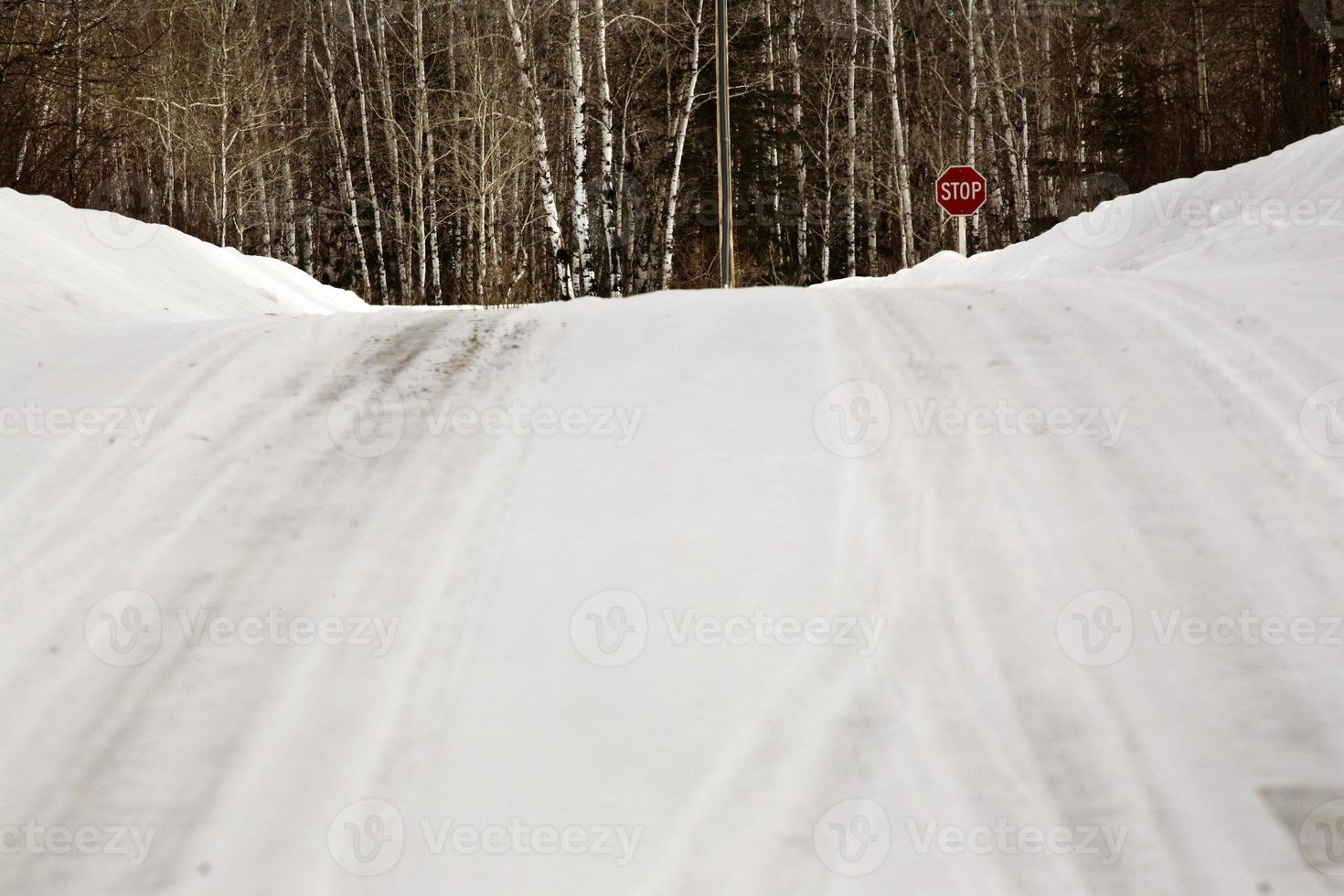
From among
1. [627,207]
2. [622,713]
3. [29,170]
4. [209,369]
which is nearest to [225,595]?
[622,713]

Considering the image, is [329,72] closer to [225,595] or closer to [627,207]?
[627,207]

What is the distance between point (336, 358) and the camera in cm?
395

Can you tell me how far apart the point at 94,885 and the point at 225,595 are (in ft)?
2.66

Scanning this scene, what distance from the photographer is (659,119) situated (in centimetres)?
2203
